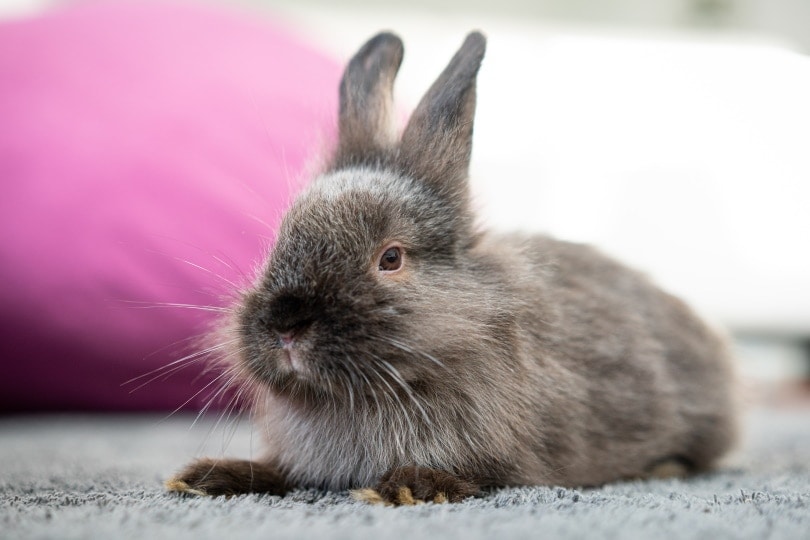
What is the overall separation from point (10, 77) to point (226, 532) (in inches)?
70.1

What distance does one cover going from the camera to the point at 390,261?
3.79ft

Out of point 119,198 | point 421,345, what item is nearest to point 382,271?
point 421,345

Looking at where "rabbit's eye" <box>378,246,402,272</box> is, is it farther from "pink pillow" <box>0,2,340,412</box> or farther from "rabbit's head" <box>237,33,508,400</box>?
"pink pillow" <box>0,2,340,412</box>

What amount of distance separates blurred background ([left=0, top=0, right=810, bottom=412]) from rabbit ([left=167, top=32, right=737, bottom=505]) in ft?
5.58

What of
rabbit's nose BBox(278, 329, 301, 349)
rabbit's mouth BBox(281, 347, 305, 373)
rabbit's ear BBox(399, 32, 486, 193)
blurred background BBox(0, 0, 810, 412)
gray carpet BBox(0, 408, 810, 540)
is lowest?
gray carpet BBox(0, 408, 810, 540)

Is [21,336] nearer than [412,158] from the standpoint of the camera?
No

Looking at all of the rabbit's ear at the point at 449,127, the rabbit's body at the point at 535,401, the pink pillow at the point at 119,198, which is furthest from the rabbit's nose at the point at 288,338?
the pink pillow at the point at 119,198

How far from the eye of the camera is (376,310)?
1071 mm

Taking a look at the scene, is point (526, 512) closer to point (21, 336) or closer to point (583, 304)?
point (583, 304)

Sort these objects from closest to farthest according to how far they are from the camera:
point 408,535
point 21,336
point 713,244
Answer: point 408,535, point 21,336, point 713,244

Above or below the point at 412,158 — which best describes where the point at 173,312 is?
below

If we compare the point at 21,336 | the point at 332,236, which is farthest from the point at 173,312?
the point at 332,236

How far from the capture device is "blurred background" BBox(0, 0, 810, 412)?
3.08m

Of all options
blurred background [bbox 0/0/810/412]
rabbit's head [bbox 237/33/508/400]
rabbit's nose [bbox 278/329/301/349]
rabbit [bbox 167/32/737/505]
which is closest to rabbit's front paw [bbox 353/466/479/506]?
rabbit [bbox 167/32/737/505]
